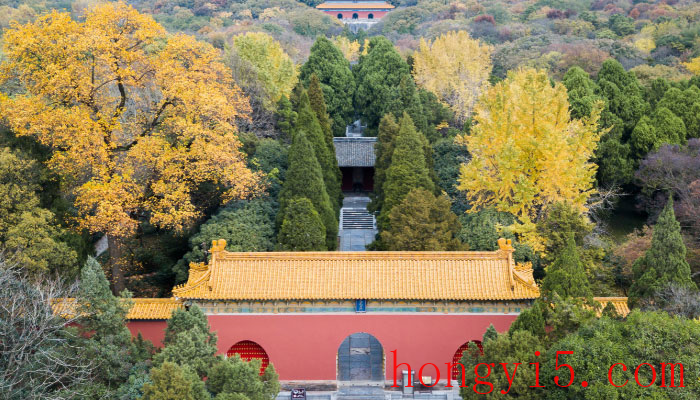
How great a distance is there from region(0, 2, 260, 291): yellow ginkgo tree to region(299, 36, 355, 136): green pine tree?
1192 cm

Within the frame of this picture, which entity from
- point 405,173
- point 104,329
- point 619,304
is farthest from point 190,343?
Answer: point 405,173

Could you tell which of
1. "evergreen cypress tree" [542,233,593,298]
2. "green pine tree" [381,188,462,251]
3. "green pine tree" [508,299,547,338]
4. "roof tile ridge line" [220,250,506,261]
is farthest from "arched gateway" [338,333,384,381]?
"evergreen cypress tree" [542,233,593,298]

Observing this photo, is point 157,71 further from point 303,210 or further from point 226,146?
point 303,210

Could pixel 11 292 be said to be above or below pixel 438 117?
below

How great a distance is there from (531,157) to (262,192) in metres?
7.60

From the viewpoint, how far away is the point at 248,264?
47.6 ft

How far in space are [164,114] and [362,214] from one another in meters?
10.1

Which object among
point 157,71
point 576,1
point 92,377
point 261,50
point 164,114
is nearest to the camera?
point 92,377

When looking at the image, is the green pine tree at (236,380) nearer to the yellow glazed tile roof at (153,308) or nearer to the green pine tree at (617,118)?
the yellow glazed tile roof at (153,308)

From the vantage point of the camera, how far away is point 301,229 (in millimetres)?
17375

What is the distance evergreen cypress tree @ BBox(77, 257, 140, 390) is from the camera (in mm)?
12195

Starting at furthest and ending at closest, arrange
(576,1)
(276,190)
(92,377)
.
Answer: (576,1), (276,190), (92,377)

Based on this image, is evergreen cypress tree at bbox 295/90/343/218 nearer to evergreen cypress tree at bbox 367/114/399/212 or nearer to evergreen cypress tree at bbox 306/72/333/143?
evergreen cypress tree at bbox 306/72/333/143

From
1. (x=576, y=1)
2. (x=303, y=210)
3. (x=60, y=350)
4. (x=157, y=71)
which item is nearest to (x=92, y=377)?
(x=60, y=350)
